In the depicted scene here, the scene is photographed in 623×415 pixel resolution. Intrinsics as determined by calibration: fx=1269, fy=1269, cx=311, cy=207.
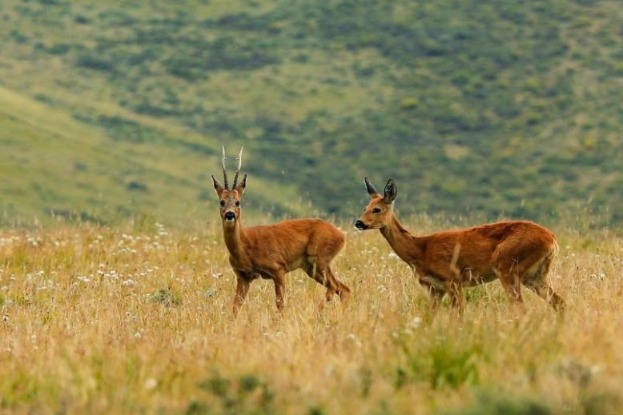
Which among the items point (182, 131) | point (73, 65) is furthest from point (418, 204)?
point (73, 65)

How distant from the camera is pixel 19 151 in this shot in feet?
192

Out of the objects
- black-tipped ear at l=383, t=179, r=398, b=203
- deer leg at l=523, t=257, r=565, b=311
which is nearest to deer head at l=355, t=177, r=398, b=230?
black-tipped ear at l=383, t=179, r=398, b=203

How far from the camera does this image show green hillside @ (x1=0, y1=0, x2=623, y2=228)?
5800 centimetres

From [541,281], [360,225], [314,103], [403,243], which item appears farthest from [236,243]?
[314,103]

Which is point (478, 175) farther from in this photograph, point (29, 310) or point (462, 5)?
point (29, 310)

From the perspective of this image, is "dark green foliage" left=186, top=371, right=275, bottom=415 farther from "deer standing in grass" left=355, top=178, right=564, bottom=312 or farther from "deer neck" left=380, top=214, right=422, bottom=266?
"deer neck" left=380, top=214, right=422, bottom=266

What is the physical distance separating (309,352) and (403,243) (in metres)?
4.29

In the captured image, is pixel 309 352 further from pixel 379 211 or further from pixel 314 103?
pixel 314 103

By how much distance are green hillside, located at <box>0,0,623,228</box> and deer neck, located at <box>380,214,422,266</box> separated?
38590 millimetres

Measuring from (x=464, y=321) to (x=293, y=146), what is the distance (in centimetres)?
5562

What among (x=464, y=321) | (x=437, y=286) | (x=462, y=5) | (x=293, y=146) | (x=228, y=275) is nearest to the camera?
(x=464, y=321)

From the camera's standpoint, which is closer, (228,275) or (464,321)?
(464,321)

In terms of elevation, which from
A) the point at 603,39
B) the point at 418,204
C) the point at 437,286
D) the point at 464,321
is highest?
the point at 464,321

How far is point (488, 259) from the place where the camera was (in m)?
11.8
